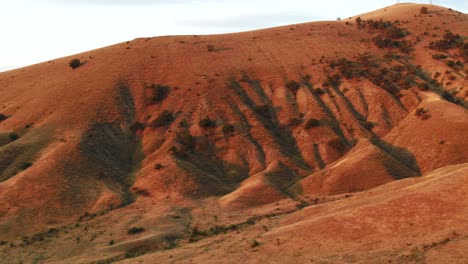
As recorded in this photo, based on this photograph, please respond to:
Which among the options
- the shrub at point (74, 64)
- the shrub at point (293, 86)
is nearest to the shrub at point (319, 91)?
the shrub at point (293, 86)

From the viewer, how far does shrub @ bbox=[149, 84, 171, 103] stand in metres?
84.6

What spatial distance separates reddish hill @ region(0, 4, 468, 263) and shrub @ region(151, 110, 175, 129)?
0.81 ft

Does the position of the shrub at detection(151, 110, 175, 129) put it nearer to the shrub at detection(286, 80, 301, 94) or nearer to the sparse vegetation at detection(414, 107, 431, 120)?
the shrub at detection(286, 80, 301, 94)

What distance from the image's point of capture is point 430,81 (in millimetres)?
91500

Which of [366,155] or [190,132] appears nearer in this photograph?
[366,155]

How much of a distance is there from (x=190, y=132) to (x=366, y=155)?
26.0 metres

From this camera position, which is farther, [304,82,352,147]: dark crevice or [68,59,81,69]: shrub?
[68,59,81,69]: shrub

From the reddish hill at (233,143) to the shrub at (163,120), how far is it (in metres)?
0.25

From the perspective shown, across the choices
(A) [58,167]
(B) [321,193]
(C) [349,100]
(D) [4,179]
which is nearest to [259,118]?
(C) [349,100]

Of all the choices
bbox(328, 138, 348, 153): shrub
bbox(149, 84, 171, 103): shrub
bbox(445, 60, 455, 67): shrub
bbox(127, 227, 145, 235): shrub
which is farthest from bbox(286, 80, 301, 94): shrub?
bbox(127, 227, 145, 235): shrub

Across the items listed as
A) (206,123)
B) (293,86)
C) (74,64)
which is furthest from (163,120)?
(74,64)

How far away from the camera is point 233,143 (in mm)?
75500

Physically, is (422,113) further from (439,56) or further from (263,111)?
(439,56)

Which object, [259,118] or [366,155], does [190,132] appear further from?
[366,155]
